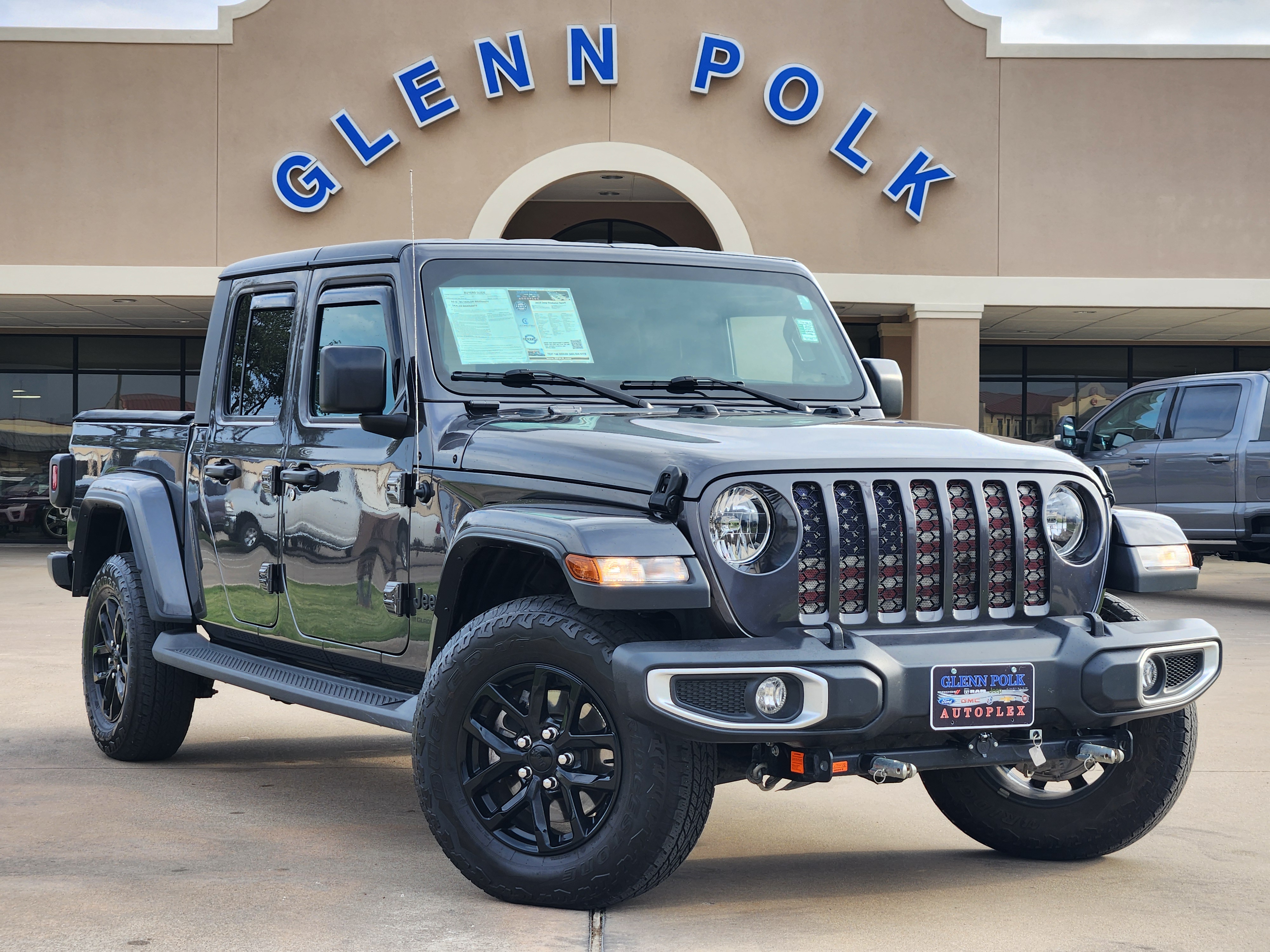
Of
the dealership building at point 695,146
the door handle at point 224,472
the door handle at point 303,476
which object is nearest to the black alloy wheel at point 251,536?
the door handle at point 224,472

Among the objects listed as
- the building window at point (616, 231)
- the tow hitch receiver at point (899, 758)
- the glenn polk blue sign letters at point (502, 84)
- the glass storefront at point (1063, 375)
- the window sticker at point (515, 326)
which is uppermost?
the glenn polk blue sign letters at point (502, 84)

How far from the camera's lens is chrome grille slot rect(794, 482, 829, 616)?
13.7 feet

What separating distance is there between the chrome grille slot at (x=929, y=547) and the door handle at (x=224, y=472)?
2913 mm

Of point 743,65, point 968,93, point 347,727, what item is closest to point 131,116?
point 743,65

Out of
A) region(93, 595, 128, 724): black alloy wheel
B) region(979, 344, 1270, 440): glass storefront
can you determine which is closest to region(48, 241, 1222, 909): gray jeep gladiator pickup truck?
region(93, 595, 128, 724): black alloy wheel

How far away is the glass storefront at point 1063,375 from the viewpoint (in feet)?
81.9

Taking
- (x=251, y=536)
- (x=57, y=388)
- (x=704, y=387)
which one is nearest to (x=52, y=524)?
(x=57, y=388)

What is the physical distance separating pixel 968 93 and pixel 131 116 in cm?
1080

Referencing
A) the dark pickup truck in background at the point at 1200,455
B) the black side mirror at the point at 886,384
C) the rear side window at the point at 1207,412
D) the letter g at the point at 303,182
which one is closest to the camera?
the black side mirror at the point at 886,384

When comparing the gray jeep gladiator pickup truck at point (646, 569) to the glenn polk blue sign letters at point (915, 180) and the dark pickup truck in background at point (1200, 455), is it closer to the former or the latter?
the dark pickup truck in background at point (1200, 455)

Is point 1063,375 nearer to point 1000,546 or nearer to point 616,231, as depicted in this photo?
point 616,231

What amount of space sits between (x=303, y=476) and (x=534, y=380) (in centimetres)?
101

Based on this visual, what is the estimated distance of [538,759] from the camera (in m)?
4.28

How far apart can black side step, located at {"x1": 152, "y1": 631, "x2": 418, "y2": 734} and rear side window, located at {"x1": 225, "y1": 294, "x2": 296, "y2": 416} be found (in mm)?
957
